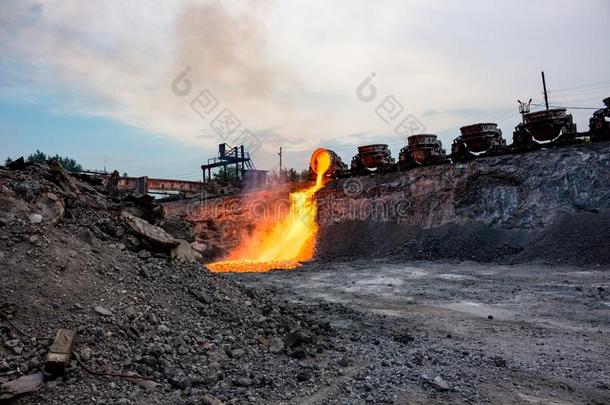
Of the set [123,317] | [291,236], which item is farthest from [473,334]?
[291,236]

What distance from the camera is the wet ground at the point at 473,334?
14.2 ft

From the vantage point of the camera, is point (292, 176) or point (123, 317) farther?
point (292, 176)

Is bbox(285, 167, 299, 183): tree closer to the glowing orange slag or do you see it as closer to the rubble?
the glowing orange slag

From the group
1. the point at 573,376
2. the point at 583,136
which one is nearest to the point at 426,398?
the point at 573,376

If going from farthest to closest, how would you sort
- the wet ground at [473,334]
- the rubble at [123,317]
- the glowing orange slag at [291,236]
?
the glowing orange slag at [291,236], the wet ground at [473,334], the rubble at [123,317]

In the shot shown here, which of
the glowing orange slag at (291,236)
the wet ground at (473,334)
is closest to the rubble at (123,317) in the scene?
the wet ground at (473,334)

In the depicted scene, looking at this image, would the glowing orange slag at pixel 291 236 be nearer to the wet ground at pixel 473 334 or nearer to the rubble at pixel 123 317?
the wet ground at pixel 473 334

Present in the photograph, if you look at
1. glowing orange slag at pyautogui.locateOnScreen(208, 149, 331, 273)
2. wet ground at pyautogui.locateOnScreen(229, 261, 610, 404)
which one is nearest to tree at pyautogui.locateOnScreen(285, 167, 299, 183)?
glowing orange slag at pyautogui.locateOnScreen(208, 149, 331, 273)

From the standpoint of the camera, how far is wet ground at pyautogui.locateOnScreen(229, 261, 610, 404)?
432cm

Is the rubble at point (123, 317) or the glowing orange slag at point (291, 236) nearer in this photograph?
the rubble at point (123, 317)

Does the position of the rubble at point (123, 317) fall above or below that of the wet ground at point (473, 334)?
above

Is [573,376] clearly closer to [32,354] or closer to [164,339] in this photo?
[164,339]

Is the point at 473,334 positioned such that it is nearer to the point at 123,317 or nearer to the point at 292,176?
the point at 123,317

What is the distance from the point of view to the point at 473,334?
6.43 metres
